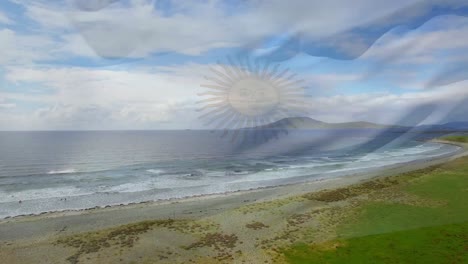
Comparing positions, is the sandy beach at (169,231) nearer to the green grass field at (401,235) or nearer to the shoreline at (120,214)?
the shoreline at (120,214)

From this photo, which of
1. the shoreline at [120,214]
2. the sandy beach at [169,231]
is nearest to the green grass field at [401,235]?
the sandy beach at [169,231]

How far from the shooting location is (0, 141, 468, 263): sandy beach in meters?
14.6

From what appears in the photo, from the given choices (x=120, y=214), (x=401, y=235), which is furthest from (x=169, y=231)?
(x=401, y=235)

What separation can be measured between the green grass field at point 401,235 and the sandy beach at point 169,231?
1.20 meters

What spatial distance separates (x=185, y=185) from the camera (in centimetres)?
3478

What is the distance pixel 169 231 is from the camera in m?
18.0

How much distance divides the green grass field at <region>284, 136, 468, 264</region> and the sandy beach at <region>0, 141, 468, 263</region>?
120 centimetres

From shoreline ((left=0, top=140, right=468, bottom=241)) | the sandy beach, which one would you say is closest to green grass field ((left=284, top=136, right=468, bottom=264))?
the sandy beach

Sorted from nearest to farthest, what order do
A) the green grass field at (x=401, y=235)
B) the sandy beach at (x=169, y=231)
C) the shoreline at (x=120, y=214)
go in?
the green grass field at (x=401, y=235), the sandy beach at (x=169, y=231), the shoreline at (x=120, y=214)

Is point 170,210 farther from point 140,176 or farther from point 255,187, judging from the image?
point 140,176

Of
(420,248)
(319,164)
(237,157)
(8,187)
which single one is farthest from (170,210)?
(237,157)

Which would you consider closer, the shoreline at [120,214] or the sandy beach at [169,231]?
the sandy beach at [169,231]

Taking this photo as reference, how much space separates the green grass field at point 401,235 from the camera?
41.5ft

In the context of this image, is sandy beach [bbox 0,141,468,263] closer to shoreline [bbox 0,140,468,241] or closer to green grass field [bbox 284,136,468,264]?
shoreline [bbox 0,140,468,241]
